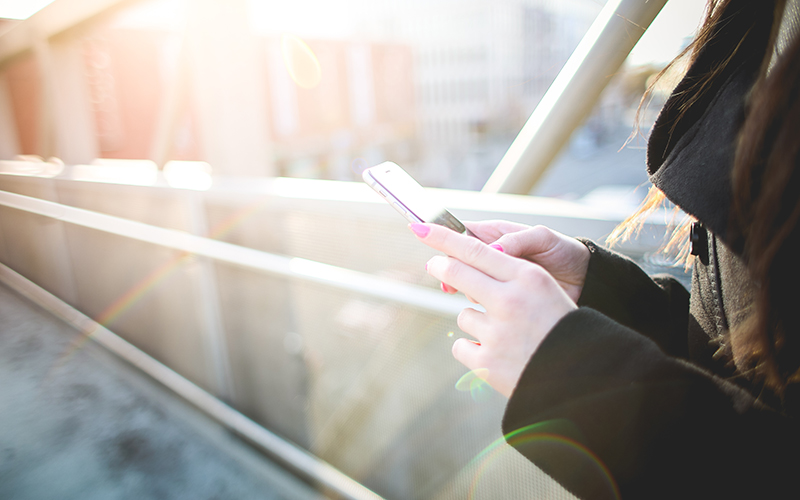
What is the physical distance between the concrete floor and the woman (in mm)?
657

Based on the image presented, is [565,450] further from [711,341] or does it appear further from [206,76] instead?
[206,76]

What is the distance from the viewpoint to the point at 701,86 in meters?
0.69

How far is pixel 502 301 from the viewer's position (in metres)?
0.57

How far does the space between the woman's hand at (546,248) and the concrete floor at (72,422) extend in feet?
2.55

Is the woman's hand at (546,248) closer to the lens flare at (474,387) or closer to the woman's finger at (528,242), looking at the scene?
the woman's finger at (528,242)

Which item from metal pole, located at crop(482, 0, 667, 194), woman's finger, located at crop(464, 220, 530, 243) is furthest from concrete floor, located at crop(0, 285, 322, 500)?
metal pole, located at crop(482, 0, 667, 194)

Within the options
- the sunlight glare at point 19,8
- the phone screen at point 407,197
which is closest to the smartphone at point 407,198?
the phone screen at point 407,197

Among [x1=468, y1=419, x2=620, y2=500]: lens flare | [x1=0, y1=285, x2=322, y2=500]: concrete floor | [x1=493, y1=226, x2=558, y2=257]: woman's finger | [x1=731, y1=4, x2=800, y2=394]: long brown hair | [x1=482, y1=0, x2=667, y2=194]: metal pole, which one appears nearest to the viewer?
[x1=731, y1=4, x2=800, y2=394]: long brown hair

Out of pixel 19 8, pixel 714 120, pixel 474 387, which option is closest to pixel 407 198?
pixel 714 120

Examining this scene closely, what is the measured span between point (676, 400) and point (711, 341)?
0.26m

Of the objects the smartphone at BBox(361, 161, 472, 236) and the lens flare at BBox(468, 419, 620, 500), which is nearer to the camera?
the lens flare at BBox(468, 419, 620, 500)

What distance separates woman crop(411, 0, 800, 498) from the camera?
49 cm

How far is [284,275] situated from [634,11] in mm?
1524

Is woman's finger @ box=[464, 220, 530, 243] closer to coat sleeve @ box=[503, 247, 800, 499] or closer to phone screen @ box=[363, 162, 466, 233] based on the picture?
phone screen @ box=[363, 162, 466, 233]
